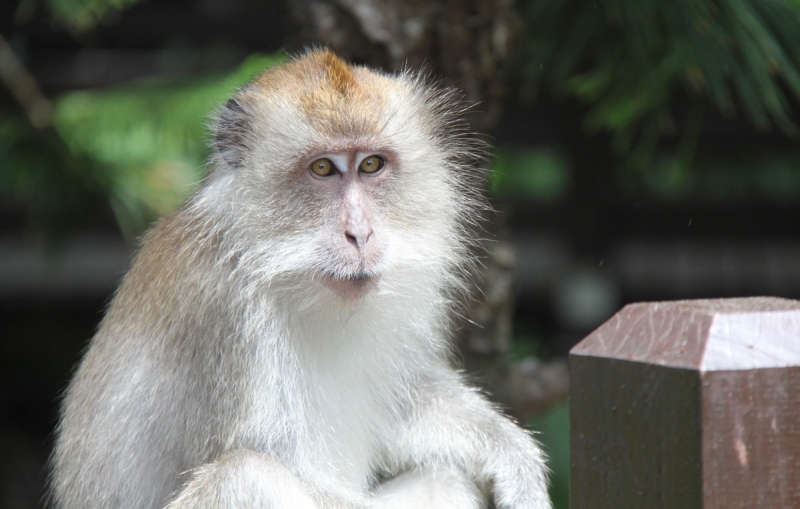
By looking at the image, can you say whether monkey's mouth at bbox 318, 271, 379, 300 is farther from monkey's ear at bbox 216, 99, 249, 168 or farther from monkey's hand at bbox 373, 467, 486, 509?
monkey's hand at bbox 373, 467, 486, 509

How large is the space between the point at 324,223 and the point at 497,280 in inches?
60.6

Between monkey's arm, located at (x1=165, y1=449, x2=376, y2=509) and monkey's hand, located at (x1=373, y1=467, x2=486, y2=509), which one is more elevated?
monkey's arm, located at (x1=165, y1=449, x2=376, y2=509)

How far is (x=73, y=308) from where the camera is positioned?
6.00m

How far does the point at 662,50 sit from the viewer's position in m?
3.30

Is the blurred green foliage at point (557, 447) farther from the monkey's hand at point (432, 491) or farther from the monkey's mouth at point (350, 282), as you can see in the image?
the monkey's mouth at point (350, 282)

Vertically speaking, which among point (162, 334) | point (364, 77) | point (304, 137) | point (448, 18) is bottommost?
point (162, 334)

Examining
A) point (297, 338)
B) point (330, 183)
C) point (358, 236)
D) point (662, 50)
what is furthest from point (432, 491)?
point (662, 50)

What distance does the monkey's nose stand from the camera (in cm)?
221

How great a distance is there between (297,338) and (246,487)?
1.49 feet

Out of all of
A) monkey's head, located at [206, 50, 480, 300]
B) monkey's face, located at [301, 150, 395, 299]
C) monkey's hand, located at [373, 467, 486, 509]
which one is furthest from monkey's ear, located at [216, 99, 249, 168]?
Result: monkey's hand, located at [373, 467, 486, 509]

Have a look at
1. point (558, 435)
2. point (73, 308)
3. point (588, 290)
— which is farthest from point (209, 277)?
point (73, 308)

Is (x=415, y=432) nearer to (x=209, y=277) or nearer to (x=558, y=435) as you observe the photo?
(x=209, y=277)

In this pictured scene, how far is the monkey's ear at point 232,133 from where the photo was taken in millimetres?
2467

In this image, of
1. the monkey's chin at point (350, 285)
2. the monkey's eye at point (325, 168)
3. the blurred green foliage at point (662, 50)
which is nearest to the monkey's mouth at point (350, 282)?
the monkey's chin at point (350, 285)
